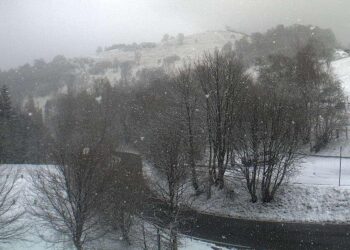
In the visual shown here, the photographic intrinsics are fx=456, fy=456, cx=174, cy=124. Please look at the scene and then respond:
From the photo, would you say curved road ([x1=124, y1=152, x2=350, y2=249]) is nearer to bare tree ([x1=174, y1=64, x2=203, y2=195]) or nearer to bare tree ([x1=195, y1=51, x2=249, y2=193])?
bare tree ([x1=195, y1=51, x2=249, y2=193])

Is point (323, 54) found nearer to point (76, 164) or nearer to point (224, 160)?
point (224, 160)

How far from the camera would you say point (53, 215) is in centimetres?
2358

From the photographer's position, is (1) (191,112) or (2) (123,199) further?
(1) (191,112)

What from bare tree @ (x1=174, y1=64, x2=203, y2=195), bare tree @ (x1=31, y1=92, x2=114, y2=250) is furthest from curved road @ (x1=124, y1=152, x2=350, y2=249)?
bare tree @ (x1=174, y1=64, x2=203, y2=195)

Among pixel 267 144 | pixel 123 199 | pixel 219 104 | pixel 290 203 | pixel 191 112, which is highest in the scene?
pixel 219 104

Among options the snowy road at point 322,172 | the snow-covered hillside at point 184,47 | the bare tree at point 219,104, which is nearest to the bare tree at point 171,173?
the bare tree at point 219,104

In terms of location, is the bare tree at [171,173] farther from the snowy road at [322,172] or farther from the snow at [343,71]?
the snow at [343,71]

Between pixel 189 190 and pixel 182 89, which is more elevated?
pixel 182 89

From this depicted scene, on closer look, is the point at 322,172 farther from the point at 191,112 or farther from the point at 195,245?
the point at 195,245

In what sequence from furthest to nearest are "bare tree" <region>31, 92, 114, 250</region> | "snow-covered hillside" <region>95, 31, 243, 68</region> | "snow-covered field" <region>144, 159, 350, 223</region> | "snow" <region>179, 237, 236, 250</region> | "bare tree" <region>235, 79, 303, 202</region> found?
1. "snow-covered hillside" <region>95, 31, 243, 68</region>
2. "bare tree" <region>235, 79, 303, 202</region>
3. "snow-covered field" <region>144, 159, 350, 223</region>
4. "snow" <region>179, 237, 236, 250</region>
5. "bare tree" <region>31, 92, 114, 250</region>

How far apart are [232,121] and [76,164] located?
620 inches

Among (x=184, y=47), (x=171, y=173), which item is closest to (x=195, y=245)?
(x=171, y=173)

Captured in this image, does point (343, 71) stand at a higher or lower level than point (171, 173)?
higher

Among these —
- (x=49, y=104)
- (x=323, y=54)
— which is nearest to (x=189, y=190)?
(x=323, y=54)
